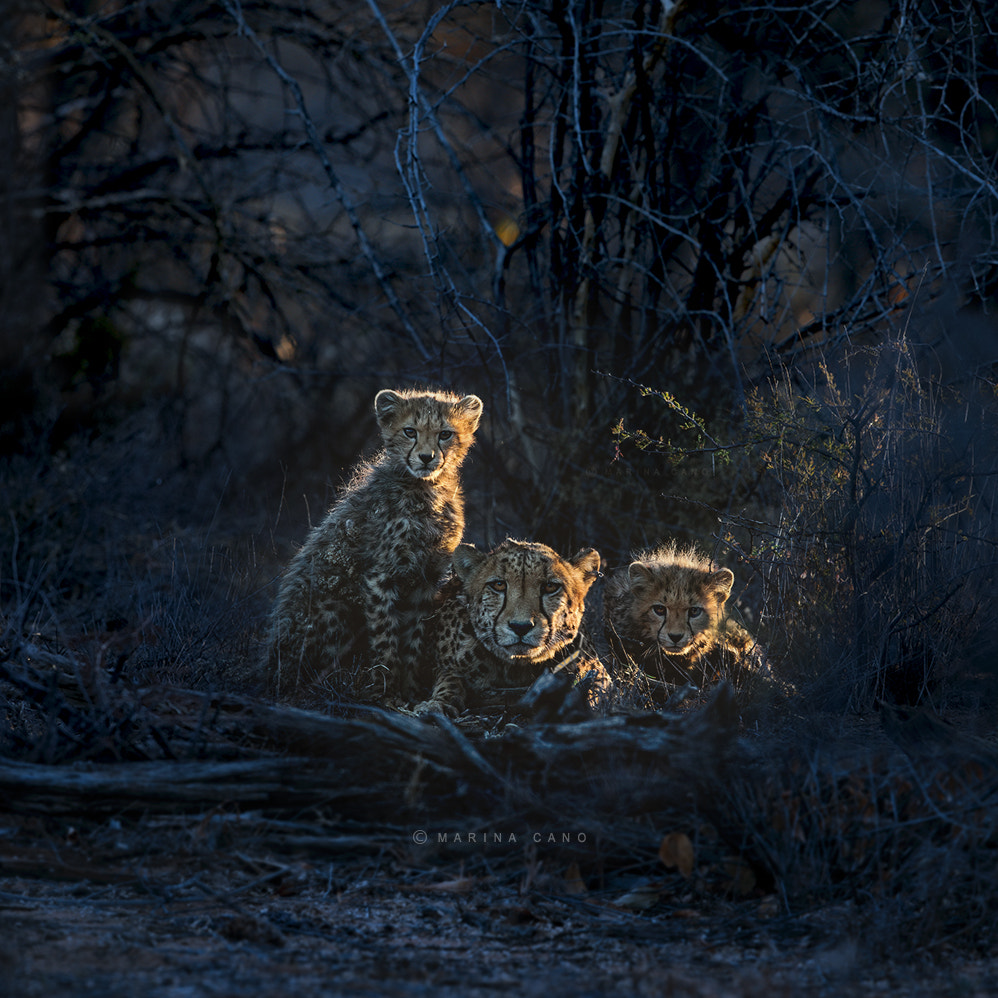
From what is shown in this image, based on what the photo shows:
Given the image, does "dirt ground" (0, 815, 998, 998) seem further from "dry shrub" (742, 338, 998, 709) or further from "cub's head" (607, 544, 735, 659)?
"dry shrub" (742, 338, 998, 709)

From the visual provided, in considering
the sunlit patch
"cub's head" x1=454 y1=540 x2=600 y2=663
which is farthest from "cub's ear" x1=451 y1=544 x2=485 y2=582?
the sunlit patch

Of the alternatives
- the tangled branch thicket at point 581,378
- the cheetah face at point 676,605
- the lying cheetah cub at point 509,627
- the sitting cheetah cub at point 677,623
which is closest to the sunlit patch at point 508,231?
the tangled branch thicket at point 581,378

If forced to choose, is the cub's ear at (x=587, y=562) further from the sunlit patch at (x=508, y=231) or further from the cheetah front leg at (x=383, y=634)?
the sunlit patch at (x=508, y=231)

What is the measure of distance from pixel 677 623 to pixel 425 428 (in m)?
1.49

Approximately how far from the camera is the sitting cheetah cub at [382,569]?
5.25m

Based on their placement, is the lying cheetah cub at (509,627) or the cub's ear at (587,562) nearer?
the lying cheetah cub at (509,627)

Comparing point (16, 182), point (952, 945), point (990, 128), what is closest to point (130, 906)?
point (952, 945)

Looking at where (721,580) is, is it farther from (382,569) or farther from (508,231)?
(508,231)

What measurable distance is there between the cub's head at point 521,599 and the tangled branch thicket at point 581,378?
799 millimetres

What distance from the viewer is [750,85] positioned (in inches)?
333

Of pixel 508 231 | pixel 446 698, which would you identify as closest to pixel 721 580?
pixel 446 698

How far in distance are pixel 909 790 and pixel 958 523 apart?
2.32 m

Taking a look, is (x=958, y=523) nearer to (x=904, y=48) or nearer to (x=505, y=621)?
(x=505, y=621)

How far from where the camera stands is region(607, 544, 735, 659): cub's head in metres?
5.25
